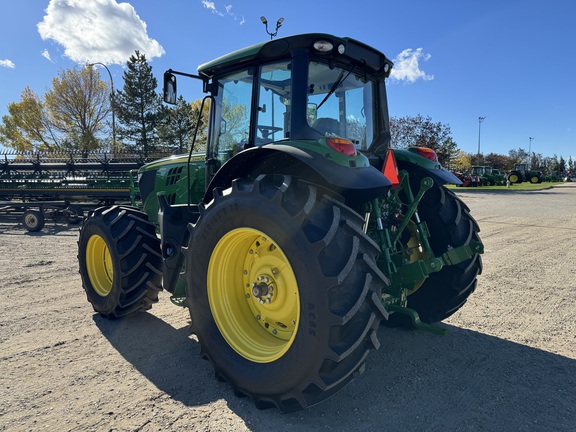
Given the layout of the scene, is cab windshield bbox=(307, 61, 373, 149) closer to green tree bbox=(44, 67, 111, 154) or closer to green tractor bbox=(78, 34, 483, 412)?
green tractor bbox=(78, 34, 483, 412)

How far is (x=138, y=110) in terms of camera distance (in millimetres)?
36188

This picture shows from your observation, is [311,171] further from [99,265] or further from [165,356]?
[99,265]

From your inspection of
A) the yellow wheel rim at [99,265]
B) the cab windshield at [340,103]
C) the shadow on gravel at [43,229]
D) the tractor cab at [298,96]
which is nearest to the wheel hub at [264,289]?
the tractor cab at [298,96]

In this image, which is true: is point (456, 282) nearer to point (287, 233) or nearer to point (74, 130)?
point (287, 233)

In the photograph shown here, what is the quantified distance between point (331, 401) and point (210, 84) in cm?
296

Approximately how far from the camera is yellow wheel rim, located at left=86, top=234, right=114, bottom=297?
433cm

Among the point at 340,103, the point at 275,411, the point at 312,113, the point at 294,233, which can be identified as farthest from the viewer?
the point at 340,103

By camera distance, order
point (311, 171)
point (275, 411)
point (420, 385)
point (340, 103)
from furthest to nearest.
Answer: point (340, 103) < point (420, 385) < point (311, 171) < point (275, 411)

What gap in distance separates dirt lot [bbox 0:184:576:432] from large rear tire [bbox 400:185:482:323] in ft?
1.07

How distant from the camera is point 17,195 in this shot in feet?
40.6

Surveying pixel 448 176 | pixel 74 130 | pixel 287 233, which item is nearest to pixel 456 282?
pixel 448 176

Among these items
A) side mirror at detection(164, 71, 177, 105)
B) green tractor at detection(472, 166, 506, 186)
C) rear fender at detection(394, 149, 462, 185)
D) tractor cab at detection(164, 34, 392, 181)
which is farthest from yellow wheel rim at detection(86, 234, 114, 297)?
green tractor at detection(472, 166, 506, 186)

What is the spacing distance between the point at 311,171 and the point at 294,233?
0.57 metres

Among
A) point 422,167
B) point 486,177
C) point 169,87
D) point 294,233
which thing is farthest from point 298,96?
point 486,177
